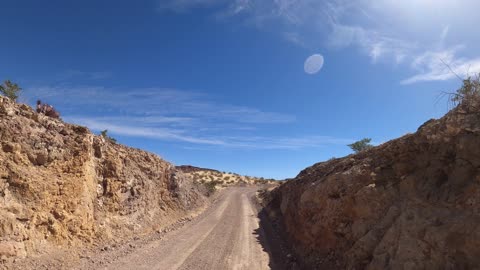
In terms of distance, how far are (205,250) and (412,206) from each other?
34.4 ft

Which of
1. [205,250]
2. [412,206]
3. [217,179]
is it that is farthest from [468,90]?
[217,179]

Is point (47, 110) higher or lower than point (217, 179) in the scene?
lower

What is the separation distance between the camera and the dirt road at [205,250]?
44.7ft

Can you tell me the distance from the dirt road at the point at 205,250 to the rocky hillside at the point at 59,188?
2500 millimetres

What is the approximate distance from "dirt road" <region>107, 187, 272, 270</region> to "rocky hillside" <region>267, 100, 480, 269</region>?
10.5 feet

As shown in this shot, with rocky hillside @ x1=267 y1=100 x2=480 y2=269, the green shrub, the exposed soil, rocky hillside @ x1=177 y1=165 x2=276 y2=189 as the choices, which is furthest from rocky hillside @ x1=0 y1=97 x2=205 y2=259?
rocky hillside @ x1=177 y1=165 x2=276 y2=189

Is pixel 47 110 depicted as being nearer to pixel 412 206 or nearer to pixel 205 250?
pixel 205 250

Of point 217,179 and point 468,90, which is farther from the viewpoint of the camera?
point 217,179

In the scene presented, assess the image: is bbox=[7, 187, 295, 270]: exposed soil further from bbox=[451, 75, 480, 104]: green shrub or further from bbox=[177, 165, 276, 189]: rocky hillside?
bbox=[177, 165, 276, 189]: rocky hillside

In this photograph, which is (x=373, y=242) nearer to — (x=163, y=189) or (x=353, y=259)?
(x=353, y=259)

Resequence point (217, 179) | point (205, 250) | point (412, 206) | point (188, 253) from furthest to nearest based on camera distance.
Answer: point (217, 179) → point (205, 250) → point (188, 253) → point (412, 206)

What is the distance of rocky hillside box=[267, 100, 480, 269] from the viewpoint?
261 inches

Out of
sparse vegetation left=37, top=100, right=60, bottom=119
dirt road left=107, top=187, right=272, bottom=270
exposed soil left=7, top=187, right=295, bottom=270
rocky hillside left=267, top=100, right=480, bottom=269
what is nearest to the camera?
rocky hillside left=267, top=100, right=480, bottom=269

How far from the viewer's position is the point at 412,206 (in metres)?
8.21
